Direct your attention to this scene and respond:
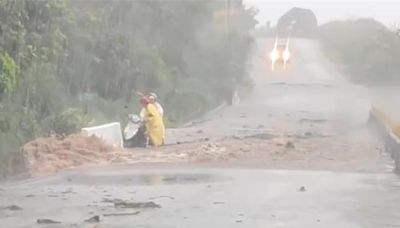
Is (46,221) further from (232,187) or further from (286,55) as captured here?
(286,55)

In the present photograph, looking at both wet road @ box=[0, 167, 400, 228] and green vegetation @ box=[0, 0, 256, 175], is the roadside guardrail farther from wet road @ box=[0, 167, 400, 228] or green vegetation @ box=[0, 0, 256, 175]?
green vegetation @ box=[0, 0, 256, 175]

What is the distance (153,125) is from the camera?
26.6 m

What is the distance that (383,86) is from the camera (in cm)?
6875

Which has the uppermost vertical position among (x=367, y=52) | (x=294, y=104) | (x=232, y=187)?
(x=367, y=52)

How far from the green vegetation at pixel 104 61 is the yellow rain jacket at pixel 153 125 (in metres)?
1.66

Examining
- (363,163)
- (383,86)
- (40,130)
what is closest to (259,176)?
(363,163)

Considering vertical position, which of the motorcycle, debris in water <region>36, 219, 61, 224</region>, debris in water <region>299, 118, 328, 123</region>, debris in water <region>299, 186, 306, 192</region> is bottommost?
debris in water <region>299, 118, 328, 123</region>

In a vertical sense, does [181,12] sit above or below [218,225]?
above

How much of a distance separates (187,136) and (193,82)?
1945 centimetres

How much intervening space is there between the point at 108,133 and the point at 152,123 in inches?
58.0

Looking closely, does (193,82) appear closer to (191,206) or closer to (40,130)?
(40,130)

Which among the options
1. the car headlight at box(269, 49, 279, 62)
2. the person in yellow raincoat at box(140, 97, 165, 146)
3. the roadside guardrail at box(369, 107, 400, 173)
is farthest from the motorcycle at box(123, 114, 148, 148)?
the car headlight at box(269, 49, 279, 62)

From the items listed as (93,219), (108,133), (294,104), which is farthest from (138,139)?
(294,104)

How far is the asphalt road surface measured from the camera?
1389cm
